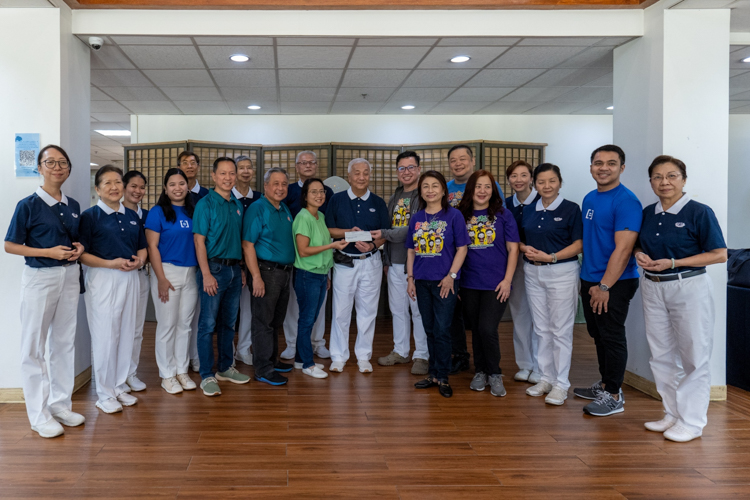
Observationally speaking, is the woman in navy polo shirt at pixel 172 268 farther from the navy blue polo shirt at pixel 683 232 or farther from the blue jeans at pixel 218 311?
the navy blue polo shirt at pixel 683 232

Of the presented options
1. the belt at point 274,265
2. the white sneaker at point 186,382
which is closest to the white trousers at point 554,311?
the belt at point 274,265

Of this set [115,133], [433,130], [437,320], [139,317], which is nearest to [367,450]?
[437,320]

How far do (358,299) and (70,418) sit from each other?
6.88 feet

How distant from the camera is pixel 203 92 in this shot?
5586 mm

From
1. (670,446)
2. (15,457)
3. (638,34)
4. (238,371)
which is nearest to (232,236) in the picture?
(238,371)

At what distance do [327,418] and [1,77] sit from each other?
320 cm

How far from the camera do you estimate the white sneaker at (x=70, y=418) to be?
2947mm

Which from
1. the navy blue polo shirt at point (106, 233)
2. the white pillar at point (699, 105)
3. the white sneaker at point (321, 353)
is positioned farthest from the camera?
the white sneaker at point (321, 353)

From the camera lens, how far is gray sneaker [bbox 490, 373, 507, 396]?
353 cm

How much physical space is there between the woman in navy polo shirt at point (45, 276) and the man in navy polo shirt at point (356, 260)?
1.83 m

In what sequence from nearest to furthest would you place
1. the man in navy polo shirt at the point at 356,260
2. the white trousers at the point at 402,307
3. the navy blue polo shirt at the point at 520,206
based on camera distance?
1. the navy blue polo shirt at the point at 520,206
2. the man in navy polo shirt at the point at 356,260
3. the white trousers at the point at 402,307

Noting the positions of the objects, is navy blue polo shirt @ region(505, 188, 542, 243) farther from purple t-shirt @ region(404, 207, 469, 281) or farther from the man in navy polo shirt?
the man in navy polo shirt

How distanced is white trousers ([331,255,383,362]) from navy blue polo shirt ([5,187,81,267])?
1.92m

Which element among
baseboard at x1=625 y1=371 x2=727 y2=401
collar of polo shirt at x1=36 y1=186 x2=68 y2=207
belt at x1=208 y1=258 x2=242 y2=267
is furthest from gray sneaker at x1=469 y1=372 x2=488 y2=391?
collar of polo shirt at x1=36 y1=186 x2=68 y2=207
